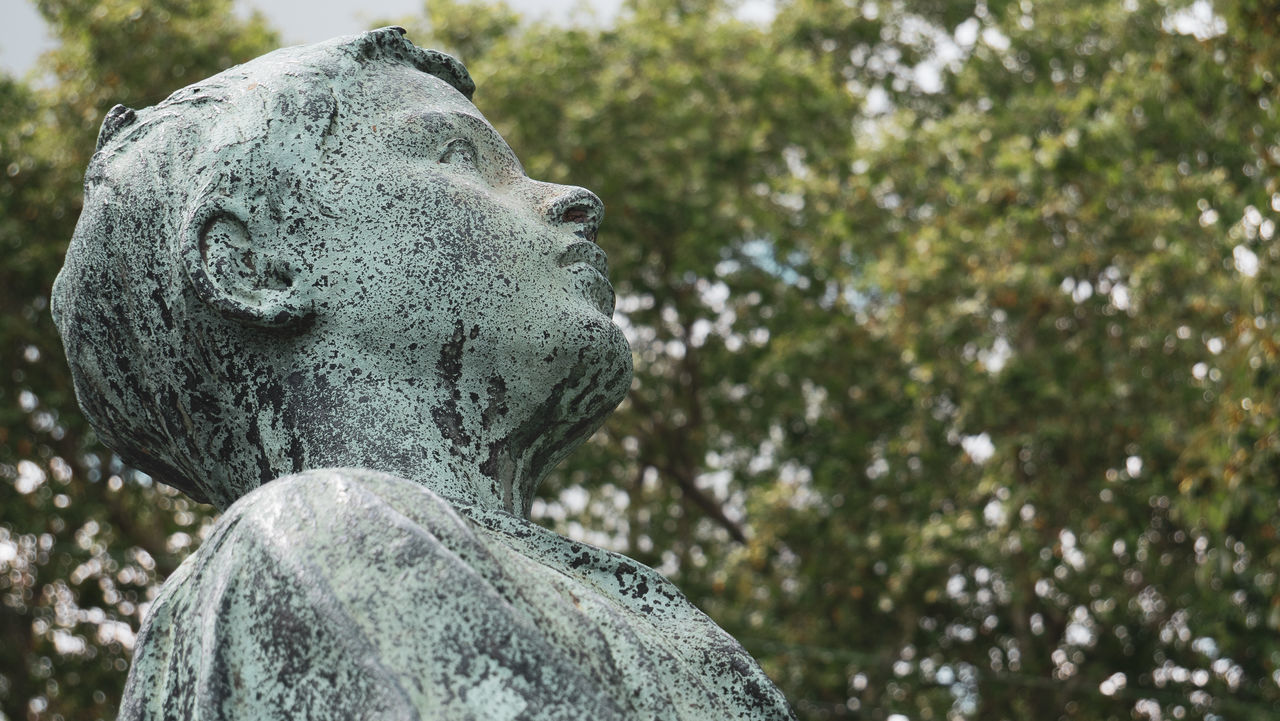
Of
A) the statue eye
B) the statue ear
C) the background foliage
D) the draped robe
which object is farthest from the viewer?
the background foliage

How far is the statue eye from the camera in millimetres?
2634

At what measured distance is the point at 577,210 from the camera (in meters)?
2.72

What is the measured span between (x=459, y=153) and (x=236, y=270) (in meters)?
0.44

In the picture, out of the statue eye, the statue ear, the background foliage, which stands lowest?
the background foliage

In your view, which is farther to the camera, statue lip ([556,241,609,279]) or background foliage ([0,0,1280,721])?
background foliage ([0,0,1280,721])

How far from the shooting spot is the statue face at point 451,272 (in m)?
2.45

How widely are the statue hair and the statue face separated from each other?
67mm

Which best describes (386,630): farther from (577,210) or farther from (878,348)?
(878,348)

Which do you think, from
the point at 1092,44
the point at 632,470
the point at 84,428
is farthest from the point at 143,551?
the point at 1092,44

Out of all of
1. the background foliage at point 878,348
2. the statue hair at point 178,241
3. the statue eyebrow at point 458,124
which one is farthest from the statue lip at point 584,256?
the background foliage at point 878,348

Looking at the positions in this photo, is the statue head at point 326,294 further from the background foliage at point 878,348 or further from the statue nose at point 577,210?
the background foliage at point 878,348

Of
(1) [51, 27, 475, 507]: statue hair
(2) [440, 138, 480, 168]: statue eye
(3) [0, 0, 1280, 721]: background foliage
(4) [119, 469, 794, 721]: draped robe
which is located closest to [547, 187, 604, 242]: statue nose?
(2) [440, 138, 480, 168]: statue eye

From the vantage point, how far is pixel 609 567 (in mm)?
2379

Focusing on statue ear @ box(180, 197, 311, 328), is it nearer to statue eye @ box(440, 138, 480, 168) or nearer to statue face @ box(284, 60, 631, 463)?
statue face @ box(284, 60, 631, 463)
